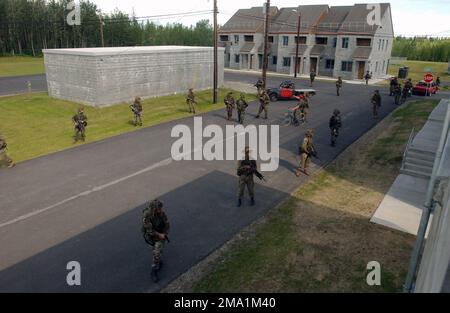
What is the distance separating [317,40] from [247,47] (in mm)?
11228

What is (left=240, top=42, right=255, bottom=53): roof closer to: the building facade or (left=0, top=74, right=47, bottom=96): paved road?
the building facade

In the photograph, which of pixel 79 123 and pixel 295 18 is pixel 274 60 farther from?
pixel 79 123

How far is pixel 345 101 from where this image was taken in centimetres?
2922

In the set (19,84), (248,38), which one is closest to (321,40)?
(248,38)

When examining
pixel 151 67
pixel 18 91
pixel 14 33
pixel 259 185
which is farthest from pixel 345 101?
pixel 14 33

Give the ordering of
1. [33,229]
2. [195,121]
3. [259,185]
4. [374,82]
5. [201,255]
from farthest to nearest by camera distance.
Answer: [374,82], [195,121], [259,185], [33,229], [201,255]

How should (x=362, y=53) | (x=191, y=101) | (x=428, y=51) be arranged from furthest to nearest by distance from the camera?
(x=428, y=51) < (x=362, y=53) < (x=191, y=101)

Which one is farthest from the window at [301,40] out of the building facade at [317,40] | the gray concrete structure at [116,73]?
the gray concrete structure at [116,73]

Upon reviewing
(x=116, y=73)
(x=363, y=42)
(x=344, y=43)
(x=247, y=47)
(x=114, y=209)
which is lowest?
(x=114, y=209)

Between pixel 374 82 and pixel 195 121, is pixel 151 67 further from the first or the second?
pixel 374 82

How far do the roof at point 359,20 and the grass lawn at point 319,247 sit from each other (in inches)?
1536

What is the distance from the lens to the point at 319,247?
852cm

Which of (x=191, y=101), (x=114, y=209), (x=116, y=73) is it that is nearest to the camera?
(x=114, y=209)

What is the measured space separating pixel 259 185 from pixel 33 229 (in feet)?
23.1
